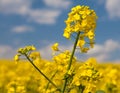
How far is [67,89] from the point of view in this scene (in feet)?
16.7

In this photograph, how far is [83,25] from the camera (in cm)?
513

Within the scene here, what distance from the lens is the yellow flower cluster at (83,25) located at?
16.9 feet

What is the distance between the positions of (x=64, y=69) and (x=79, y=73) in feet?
0.86

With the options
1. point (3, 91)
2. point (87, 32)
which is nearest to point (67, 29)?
point (87, 32)

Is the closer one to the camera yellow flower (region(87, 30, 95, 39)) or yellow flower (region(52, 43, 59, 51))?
yellow flower (region(87, 30, 95, 39))

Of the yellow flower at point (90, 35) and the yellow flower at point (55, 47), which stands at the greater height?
the yellow flower at point (55, 47)

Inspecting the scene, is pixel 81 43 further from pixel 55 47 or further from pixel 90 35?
pixel 55 47

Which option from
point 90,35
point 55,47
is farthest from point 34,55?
point 90,35

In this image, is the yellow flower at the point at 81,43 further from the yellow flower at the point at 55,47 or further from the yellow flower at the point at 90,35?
the yellow flower at the point at 55,47

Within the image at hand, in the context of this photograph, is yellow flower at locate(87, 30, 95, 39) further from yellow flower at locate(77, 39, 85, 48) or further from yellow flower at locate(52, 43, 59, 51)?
yellow flower at locate(52, 43, 59, 51)

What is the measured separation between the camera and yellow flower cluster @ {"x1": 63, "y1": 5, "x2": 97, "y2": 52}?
5.14 metres

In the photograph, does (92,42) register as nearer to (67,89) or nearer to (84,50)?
(84,50)

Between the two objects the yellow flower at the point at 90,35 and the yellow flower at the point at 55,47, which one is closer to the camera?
the yellow flower at the point at 90,35

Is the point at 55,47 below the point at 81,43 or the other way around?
the other way around
